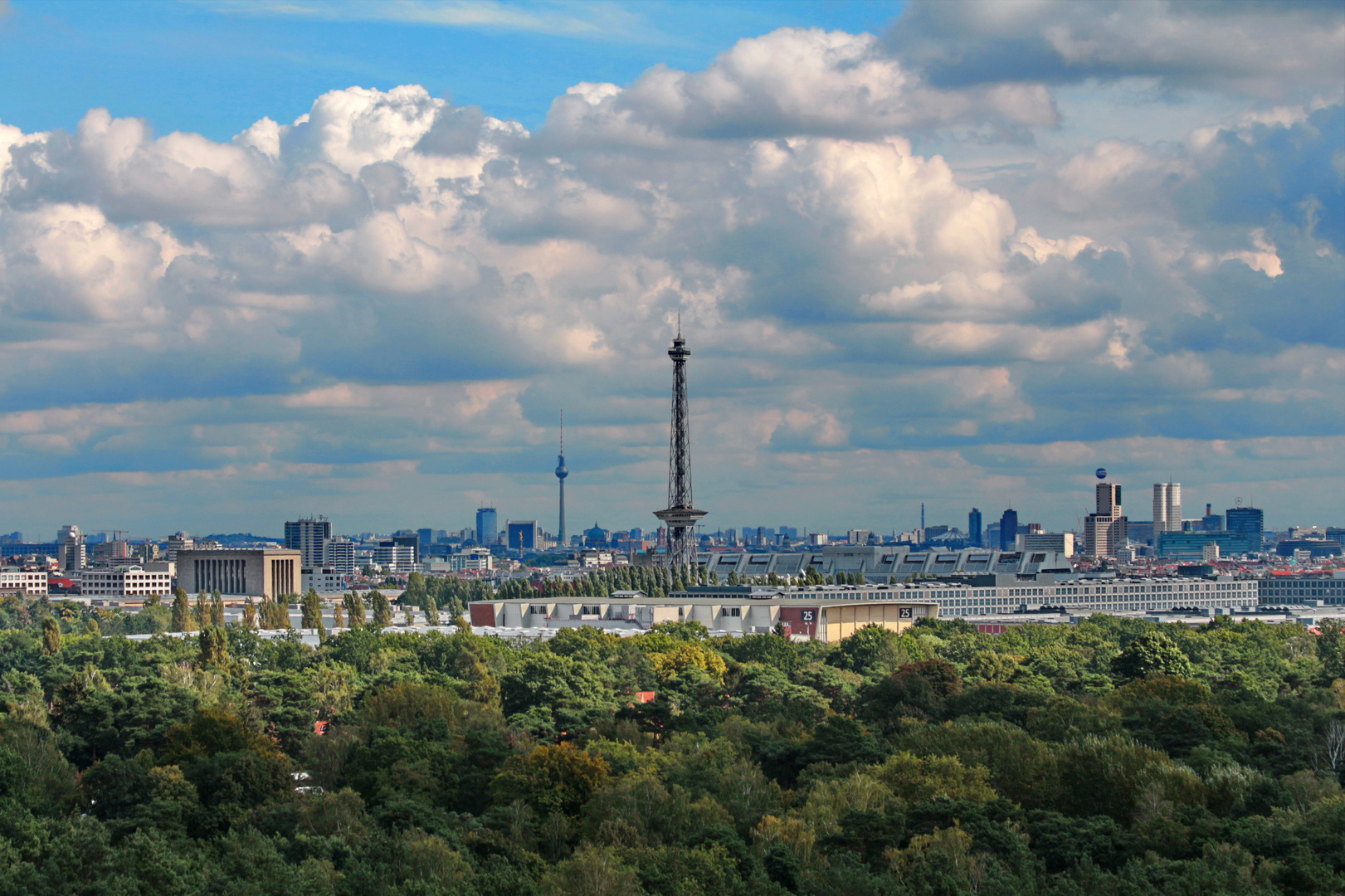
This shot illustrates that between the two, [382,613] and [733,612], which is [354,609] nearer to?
[382,613]

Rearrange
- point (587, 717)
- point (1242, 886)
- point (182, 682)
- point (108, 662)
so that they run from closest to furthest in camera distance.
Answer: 1. point (1242, 886)
2. point (587, 717)
3. point (182, 682)
4. point (108, 662)

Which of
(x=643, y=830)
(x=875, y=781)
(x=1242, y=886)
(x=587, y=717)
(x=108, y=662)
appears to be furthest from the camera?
(x=108, y=662)

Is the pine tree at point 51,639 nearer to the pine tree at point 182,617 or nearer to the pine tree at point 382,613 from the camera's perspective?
the pine tree at point 182,617

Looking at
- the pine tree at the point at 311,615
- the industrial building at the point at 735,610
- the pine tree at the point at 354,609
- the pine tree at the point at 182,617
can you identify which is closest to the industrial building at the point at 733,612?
the industrial building at the point at 735,610

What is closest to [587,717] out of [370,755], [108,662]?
[370,755]

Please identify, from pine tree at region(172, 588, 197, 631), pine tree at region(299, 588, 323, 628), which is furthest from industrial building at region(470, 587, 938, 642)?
pine tree at region(172, 588, 197, 631)

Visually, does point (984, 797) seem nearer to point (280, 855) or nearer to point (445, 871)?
point (445, 871)

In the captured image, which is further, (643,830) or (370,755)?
(370,755)

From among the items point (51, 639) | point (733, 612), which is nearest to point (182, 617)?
point (51, 639)
